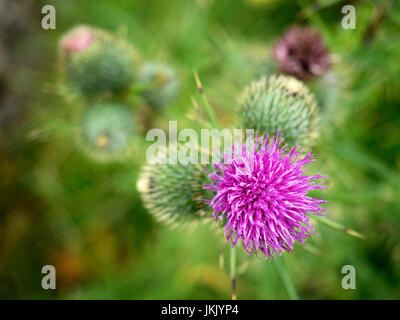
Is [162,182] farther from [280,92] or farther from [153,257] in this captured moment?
[153,257]

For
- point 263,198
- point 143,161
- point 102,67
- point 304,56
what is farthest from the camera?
point 143,161

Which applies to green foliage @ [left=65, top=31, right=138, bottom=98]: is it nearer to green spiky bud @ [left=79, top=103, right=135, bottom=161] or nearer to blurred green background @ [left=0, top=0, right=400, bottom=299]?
green spiky bud @ [left=79, top=103, right=135, bottom=161]

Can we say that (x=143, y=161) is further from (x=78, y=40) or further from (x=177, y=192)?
(x=177, y=192)

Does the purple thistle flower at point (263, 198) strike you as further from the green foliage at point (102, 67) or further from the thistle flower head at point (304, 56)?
the green foliage at point (102, 67)

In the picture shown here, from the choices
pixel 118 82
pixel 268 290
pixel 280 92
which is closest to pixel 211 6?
pixel 118 82

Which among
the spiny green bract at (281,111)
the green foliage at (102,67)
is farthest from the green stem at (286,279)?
the green foliage at (102,67)

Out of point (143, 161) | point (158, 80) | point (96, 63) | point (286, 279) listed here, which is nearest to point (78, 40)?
point (96, 63)
